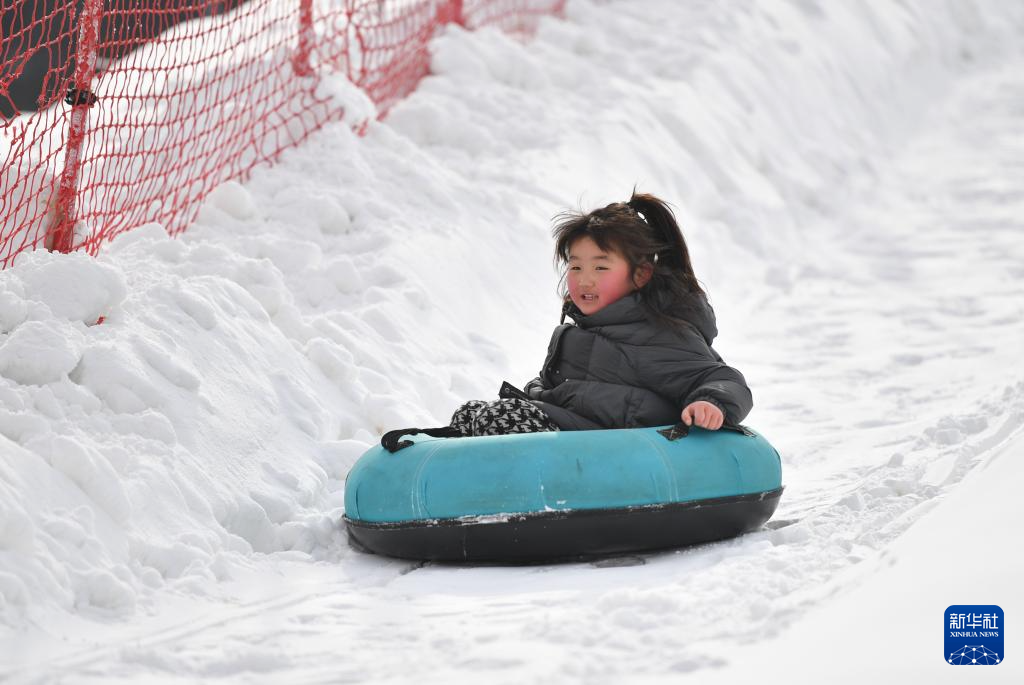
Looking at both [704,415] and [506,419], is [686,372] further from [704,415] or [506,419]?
[506,419]

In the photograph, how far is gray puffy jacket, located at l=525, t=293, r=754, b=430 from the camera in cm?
398

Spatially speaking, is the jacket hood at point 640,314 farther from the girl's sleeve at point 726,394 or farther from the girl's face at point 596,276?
the girl's sleeve at point 726,394

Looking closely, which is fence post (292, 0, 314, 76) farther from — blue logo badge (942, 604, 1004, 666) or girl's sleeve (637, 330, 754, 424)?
Answer: blue logo badge (942, 604, 1004, 666)

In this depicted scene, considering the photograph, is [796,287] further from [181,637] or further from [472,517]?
[181,637]

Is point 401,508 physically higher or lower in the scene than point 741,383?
lower

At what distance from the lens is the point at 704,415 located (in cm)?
377

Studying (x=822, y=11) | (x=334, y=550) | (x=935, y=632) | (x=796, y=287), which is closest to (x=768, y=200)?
(x=796, y=287)

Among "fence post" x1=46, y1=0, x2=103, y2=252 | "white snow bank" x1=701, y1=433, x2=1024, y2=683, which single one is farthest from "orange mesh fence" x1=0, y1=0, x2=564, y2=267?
"white snow bank" x1=701, y1=433, x2=1024, y2=683

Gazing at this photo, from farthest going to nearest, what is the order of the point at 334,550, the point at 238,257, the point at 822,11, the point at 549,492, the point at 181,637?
the point at 822,11 → the point at 238,257 → the point at 334,550 → the point at 549,492 → the point at 181,637

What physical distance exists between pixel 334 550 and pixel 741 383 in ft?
4.39

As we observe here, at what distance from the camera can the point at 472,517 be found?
141 inches

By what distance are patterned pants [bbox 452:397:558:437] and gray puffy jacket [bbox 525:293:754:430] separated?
0.06 meters

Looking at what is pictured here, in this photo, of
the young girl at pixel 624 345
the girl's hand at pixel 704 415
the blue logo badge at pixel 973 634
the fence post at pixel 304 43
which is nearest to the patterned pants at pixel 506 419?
the young girl at pixel 624 345

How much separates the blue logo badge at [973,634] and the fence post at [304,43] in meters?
5.02
